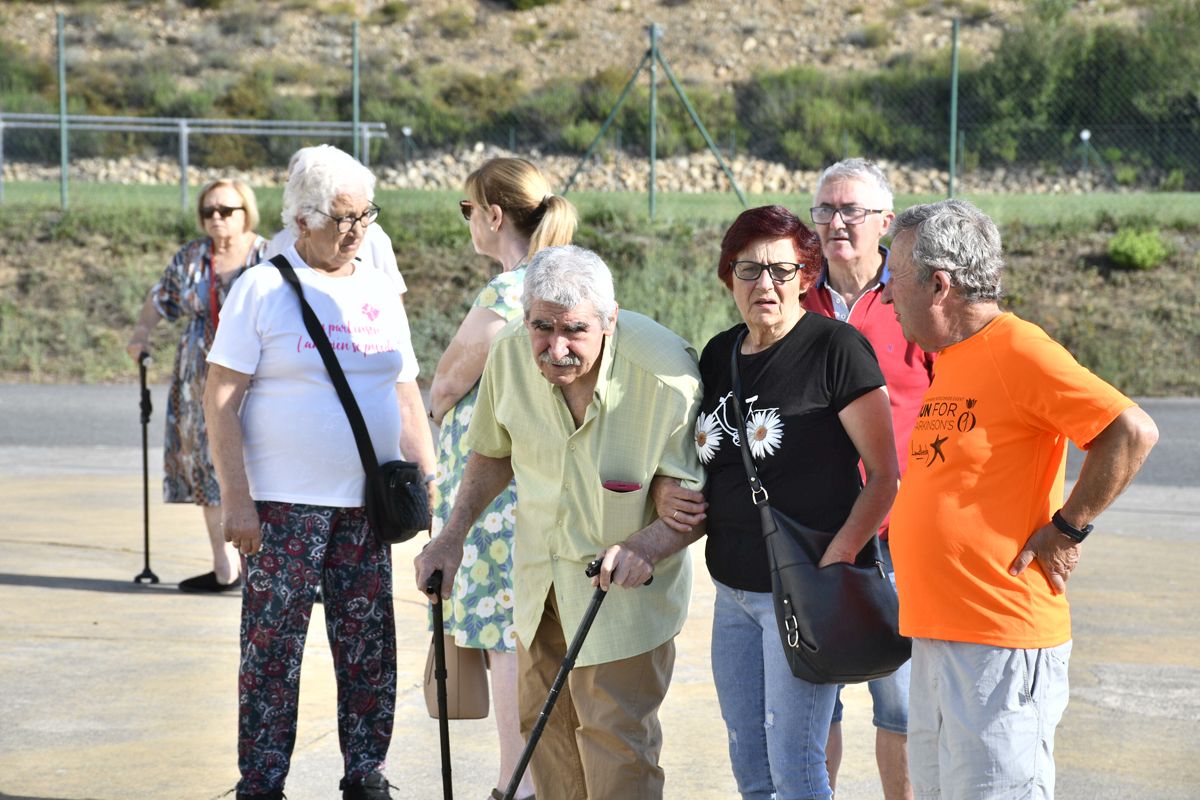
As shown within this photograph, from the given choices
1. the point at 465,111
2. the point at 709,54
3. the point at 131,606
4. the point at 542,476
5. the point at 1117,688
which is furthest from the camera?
the point at 709,54

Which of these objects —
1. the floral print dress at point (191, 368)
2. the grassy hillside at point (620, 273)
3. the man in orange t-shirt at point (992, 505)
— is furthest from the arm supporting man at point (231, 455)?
the grassy hillside at point (620, 273)

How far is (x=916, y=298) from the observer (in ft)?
11.0

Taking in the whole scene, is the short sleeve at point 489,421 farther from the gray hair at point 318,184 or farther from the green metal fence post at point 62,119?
the green metal fence post at point 62,119

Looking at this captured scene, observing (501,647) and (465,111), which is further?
(465,111)

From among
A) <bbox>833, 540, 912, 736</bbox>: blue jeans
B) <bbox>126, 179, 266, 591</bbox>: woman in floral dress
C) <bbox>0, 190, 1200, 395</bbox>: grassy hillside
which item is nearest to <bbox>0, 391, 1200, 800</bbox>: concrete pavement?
<bbox>126, 179, 266, 591</bbox>: woman in floral dress

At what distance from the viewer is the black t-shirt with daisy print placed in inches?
140

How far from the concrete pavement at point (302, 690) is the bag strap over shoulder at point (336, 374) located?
44.5 inches

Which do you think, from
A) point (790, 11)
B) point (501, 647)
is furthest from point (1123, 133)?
point (790, 11)

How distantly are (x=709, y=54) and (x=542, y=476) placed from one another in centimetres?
4735

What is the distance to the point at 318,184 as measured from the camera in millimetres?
4410

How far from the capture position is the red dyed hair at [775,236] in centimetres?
362

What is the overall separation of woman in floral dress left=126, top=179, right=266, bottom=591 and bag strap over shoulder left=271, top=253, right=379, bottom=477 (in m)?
2.60

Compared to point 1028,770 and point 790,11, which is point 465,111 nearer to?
point 790,11

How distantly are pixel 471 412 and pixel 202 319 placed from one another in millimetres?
3029
